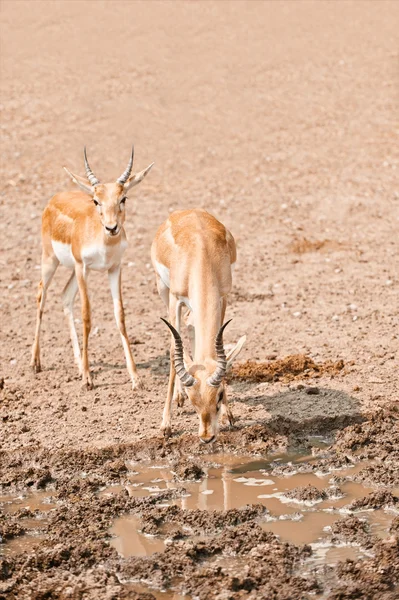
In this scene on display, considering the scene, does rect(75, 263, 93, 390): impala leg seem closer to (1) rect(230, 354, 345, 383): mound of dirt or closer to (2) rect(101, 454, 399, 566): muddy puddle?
(1) rect(230, 354, 345, 383): mound of dirt

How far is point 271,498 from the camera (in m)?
8.22

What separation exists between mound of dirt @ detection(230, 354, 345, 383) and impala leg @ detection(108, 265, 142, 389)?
1059 mm

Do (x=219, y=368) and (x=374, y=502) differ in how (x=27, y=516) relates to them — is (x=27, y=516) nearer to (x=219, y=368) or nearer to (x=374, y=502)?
(x=219, y=368)

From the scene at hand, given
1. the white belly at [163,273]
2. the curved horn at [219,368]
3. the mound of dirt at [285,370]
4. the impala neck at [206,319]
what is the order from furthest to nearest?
the mound of dirt at [285,370] → the white belly at [163,273] → the impala neck at [206,319] → the curved horn at [219,368]

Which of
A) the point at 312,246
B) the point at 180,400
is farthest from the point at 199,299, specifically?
the point at 312,246

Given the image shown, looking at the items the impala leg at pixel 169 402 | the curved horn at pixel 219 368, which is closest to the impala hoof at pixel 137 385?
the impala leg at pixel 169 402

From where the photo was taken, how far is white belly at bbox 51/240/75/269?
11.8 m

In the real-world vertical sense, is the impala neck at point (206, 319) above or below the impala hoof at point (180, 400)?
above

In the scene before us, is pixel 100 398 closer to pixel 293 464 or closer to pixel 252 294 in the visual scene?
pixel 293 464

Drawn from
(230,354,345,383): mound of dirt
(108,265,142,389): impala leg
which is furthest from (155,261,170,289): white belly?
(230,354,345,383): mound of dirt

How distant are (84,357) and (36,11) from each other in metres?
18.2

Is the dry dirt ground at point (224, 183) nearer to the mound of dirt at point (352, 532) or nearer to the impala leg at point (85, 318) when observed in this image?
the impala leg at point (85, 318)

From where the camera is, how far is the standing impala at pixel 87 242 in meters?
10.9

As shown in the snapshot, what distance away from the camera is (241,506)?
26.5 ft
